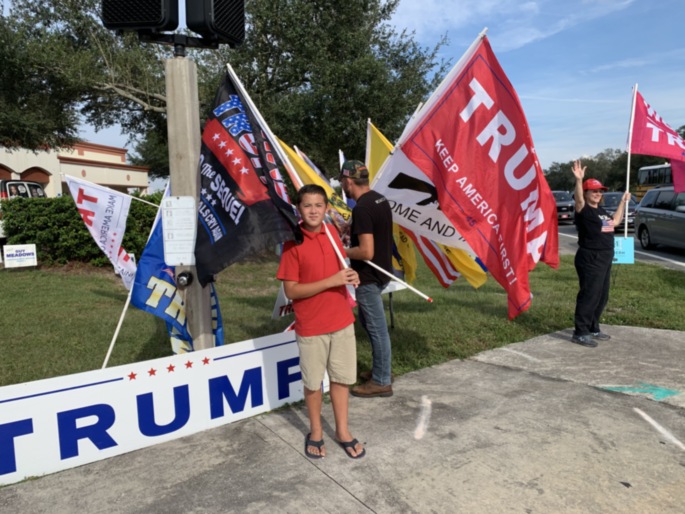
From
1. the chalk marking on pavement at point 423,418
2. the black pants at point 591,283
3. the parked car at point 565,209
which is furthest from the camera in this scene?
the parked car at point 565,209

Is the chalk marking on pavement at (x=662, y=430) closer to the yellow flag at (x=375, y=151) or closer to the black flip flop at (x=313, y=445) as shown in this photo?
the black flip flop at (x=313, y=445)

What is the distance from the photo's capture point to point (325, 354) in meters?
3.23

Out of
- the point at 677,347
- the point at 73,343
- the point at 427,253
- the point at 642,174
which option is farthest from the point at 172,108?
the point at 642,174

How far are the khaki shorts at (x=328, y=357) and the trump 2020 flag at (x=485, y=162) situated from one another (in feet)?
5.15

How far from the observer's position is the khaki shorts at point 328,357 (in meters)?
3.19

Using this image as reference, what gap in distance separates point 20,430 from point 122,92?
13299 millimetres

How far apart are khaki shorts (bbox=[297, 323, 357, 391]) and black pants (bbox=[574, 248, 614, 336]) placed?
11.2 feet

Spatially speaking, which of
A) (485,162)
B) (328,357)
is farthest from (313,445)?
(485,162)

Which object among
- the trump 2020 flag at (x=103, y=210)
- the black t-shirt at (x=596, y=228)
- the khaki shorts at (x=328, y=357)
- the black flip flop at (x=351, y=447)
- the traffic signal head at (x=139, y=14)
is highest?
the traffic signal head at (x=139, y=14)

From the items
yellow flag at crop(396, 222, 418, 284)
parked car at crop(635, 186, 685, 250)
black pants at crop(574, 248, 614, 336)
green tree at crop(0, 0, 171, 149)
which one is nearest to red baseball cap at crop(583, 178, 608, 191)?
black pants at crop(574, 248, 614, 336)

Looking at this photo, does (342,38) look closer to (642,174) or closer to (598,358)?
(598,358)

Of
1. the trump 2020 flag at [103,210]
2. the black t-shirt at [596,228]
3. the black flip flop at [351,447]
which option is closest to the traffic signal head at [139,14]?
the trump 2020 flag at [103,210]

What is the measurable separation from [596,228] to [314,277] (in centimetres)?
370

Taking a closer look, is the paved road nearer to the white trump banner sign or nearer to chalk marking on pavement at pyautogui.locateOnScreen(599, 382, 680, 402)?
chalk marking on pavement at pyautogui.locateOnScreen(599, 382, 680, 402)
